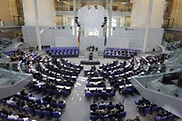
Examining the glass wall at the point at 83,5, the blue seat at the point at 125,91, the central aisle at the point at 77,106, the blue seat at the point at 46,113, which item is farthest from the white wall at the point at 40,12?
the blue seat at the point at 46,113

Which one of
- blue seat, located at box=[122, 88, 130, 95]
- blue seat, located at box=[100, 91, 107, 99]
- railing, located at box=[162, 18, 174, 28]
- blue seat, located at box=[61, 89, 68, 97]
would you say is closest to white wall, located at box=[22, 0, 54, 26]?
blue seat, located at box=[61, 89, 68, 97]

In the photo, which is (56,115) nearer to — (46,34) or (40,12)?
(46,34)

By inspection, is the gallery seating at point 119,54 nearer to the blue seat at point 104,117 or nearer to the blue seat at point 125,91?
the blue seat at point 125,91

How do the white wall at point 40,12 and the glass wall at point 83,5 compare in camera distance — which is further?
the glass wall at point 83,5

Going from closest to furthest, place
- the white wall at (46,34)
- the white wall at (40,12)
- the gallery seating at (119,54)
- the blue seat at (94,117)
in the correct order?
the blue seat at (94,117) → the gallery seating at (119,54) → the white wall at (40,12) → the white wall at (46,34)

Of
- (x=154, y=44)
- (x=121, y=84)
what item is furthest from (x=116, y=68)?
(x=154, y=44)

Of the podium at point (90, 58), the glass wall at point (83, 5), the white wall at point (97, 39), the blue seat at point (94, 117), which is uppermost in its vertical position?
the glass wall at point (83, 5)

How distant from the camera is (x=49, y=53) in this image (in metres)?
24.5

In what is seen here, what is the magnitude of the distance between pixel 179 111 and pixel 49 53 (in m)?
21.3

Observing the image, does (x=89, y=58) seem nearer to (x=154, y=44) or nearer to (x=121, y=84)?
(x=121, y=84)

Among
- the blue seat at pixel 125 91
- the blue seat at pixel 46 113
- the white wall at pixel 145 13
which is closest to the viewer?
the blue seat at pixel 46 113

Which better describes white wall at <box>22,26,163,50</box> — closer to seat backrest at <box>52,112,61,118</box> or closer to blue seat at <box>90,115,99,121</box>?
seat backrest at <box>52,112,61,118</box>

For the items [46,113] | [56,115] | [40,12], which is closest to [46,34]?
[40,12]

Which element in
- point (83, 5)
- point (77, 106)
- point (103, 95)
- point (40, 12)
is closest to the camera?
point (77, 106)
